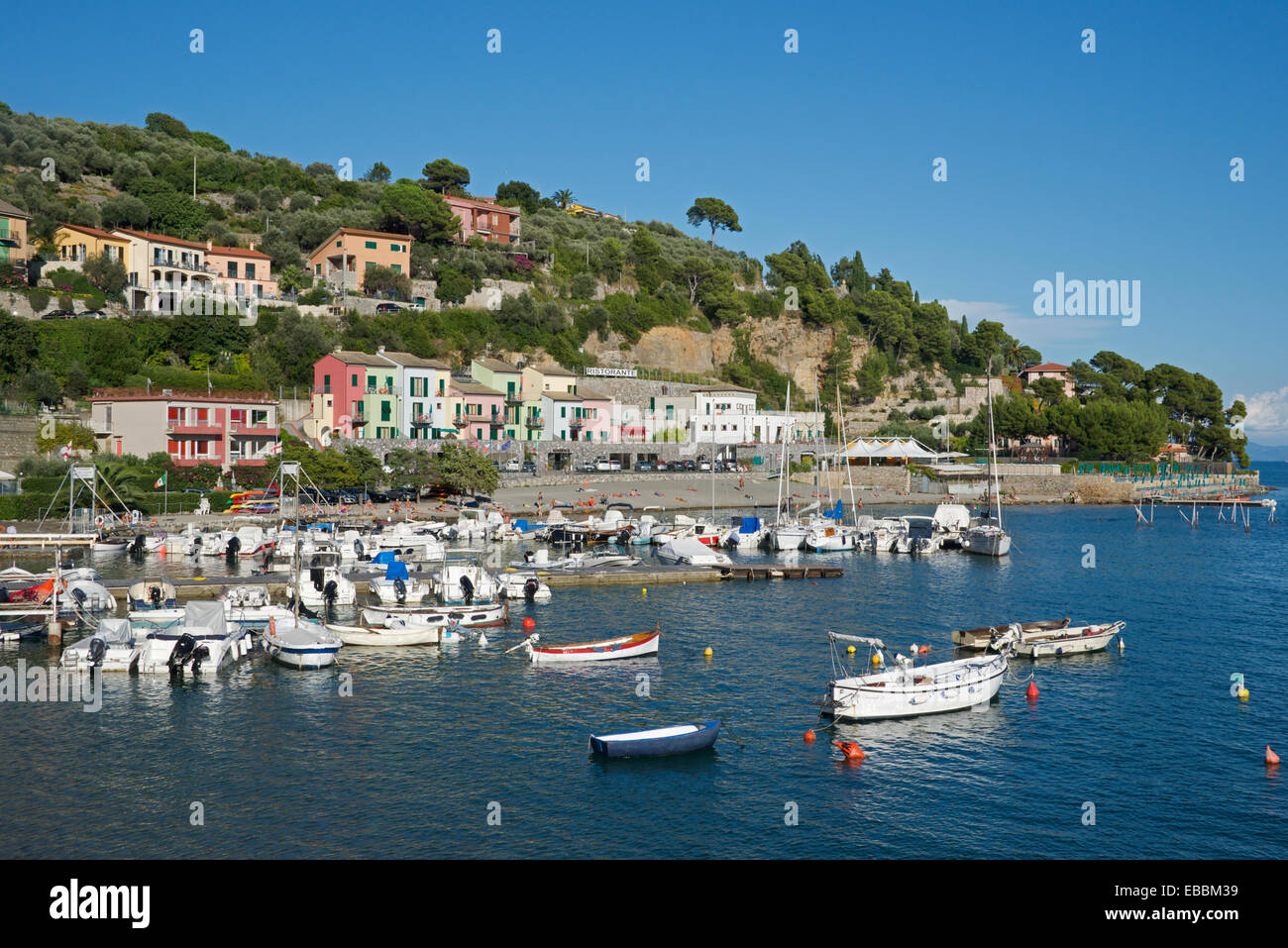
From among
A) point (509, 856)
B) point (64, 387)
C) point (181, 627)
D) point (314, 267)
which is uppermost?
point (314, 267)

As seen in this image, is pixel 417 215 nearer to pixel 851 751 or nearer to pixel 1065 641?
pixel 1065 641

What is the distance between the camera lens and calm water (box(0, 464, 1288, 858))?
2038 centimetres

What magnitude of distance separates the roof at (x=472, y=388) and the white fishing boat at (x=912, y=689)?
61.7 m

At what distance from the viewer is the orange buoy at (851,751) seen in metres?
25.1

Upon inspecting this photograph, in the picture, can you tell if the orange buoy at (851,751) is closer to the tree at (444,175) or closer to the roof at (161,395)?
the roof at (161,395)

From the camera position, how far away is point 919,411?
135 m

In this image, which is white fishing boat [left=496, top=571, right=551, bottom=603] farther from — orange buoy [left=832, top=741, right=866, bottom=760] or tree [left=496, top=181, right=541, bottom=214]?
tree [left=496, top=181, right=541, bottom=214]

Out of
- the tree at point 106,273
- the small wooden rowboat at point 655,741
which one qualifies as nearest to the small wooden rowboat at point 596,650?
the small wooden rowboat at point 655,741

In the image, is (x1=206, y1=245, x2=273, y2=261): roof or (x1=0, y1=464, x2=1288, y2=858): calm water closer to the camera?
(x1=0, y1=464, x2=1288, y2=858): calm water

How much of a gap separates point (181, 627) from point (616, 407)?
6908 cm

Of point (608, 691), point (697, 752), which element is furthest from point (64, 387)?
point (697, 752)

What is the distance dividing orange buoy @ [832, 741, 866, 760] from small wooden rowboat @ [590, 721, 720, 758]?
349 centimetres

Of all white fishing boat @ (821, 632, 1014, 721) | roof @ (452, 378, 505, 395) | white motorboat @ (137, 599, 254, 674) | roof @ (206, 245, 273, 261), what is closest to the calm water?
white fishing boat @ (821, 632, 1014, 721)
